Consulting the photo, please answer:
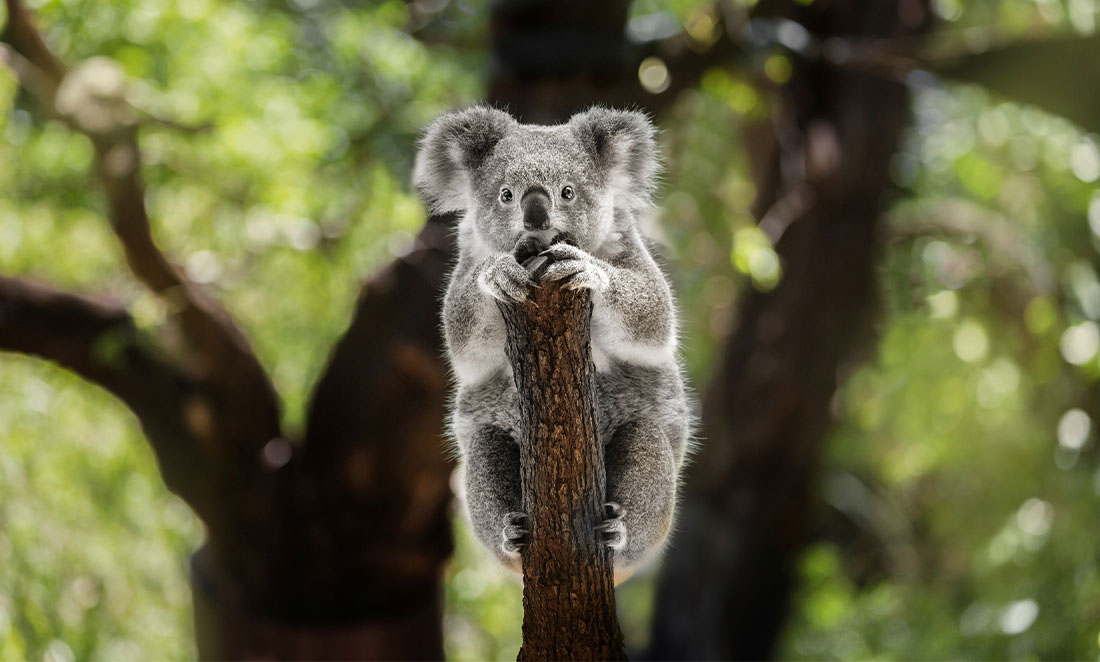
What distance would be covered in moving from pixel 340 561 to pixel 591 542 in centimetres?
333

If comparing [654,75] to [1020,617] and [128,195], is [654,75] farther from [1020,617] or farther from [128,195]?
[1020,617]

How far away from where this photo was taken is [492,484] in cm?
206

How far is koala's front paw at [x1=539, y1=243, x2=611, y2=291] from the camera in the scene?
1.50 meters

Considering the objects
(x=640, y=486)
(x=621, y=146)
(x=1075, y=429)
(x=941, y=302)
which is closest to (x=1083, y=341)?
(x=941, y=302)

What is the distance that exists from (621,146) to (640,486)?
2.22 feet

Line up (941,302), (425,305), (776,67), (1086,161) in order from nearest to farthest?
(776,67), (425,305), (941,302), (1086,161)

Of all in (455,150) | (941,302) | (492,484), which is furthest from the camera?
(941,302)

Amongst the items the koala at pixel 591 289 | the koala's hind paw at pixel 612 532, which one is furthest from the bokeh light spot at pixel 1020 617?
the koala's hind paw at pixel 612 532

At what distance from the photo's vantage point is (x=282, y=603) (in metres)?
4.74

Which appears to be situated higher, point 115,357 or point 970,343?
point 970,343

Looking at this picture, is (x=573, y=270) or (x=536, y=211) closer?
(x=573, y=270)

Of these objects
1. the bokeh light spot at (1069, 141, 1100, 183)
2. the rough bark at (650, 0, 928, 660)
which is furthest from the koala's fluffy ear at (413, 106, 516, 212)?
the rough bark at (650, 0, 928, 660)

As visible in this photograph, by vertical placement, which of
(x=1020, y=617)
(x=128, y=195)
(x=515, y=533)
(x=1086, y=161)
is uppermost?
(x=1086, y=161)

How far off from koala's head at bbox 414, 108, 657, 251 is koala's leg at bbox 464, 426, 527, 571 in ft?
1.56
